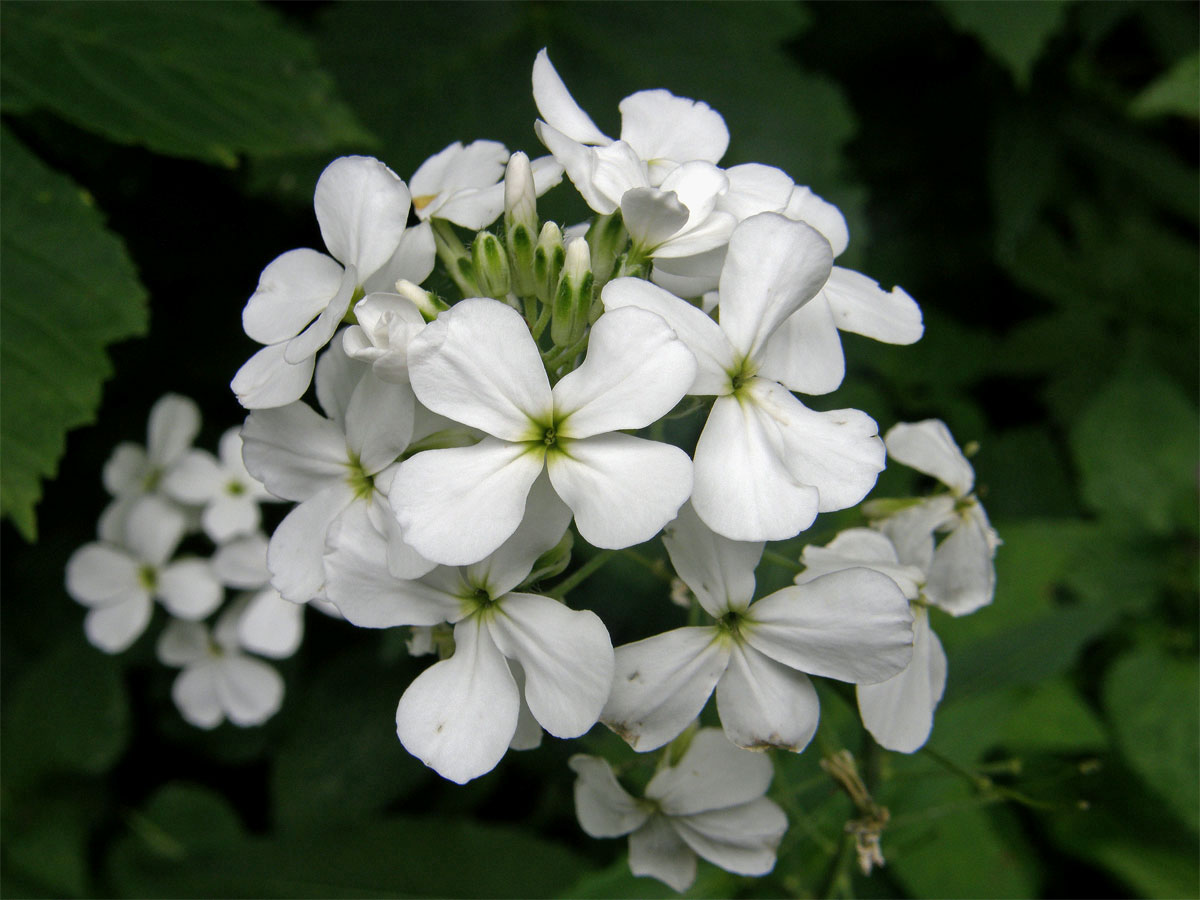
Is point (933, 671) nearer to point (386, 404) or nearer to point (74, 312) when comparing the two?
point (386, 404)

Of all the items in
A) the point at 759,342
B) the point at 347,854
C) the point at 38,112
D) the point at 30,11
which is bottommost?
the point at 347,854

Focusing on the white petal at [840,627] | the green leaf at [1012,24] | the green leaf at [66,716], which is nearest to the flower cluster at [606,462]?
the white petal at [840,627]

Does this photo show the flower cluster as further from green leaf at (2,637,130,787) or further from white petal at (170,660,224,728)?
green leaf at (2,637,130,787)

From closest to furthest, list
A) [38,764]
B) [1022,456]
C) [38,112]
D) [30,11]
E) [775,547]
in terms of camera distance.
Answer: [775,547], [30,11], [38,112], [38,764], [1022,456]

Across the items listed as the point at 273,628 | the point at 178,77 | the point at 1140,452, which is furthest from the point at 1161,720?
the point at 178,77

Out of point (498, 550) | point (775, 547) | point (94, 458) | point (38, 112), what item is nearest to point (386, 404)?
point (498, 550)

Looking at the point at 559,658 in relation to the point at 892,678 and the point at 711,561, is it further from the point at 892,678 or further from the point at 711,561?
the point at 892,678

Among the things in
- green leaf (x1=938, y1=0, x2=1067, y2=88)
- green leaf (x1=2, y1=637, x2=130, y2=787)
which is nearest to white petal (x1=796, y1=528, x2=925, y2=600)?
green leaf (x1=938, y1=0, x2=1067, y2=88)
